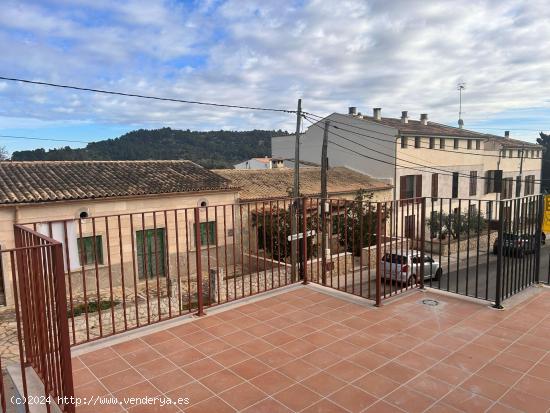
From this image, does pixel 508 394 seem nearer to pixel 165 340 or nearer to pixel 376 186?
pixel 165 340

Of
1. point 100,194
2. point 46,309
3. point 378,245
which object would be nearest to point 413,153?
point 100,194

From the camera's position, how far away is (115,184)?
43.7ft

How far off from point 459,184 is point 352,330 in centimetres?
2589

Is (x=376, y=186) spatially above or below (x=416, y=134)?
below

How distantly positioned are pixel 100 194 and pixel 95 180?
3.85 feet

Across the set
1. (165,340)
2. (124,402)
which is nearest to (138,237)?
(165,340)

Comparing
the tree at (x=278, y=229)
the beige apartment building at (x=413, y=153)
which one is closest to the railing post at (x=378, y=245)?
the tree at (x=278, y=229)

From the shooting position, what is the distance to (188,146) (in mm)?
48250

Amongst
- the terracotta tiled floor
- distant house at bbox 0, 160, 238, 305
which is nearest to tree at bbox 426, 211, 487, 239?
the terracotta tiled floor

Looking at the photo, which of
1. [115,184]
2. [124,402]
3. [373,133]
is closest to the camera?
[124,402]

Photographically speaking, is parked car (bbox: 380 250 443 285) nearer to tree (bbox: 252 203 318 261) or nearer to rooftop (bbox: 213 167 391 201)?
tree (bbox: 252 203 318 261)

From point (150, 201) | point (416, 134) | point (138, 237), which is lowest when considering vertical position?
point (138, 237)

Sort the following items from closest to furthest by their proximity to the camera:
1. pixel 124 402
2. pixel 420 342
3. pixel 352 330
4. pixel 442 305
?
pixel 124 402, pixel 420 342, pixel 352 330, pixel 442 305

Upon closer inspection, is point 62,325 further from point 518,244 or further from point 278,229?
point 518,244
